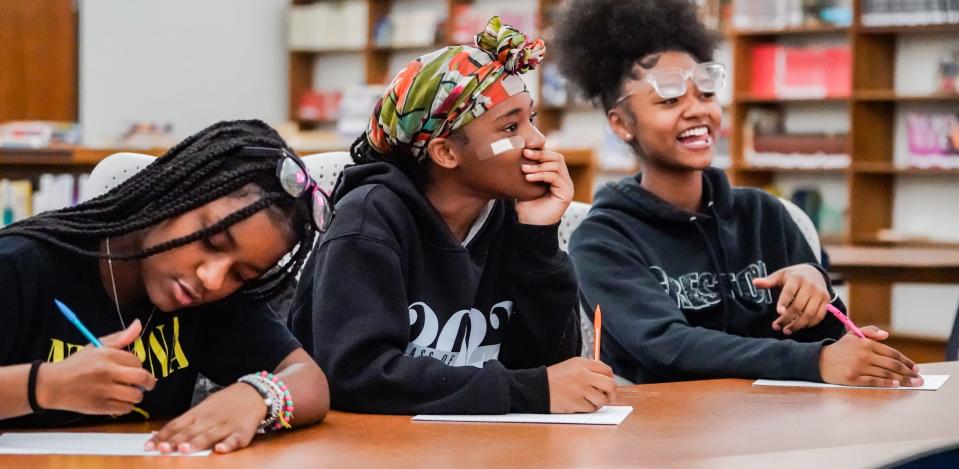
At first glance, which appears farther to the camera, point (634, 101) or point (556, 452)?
point (634, 101)

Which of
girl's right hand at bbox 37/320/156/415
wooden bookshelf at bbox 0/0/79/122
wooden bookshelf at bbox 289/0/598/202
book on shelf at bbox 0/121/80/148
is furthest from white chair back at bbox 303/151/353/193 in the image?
wooden bookshelf at bbox 0/0/79/122

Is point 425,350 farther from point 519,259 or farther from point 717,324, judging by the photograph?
point 717,324

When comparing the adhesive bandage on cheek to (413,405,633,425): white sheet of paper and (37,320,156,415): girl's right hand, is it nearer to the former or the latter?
(413,405,633,425): white sheet of paper

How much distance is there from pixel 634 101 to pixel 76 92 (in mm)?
6532

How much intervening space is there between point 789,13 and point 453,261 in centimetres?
560

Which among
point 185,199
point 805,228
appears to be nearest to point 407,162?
point 185,199

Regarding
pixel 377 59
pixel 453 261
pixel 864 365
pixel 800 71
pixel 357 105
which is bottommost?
pixel 864 365

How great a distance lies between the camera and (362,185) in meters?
1.86

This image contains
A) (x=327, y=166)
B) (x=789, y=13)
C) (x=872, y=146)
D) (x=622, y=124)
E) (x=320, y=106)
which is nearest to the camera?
(x=327, y=166)

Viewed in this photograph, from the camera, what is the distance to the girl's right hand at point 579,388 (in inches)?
63.3

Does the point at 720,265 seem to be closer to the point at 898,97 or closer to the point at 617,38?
the point at 617,38

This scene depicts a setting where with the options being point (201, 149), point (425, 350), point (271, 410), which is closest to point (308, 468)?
point (271, 410)

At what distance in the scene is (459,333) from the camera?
1.89m

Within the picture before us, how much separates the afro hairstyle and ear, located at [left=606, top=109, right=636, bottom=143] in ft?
0.08
